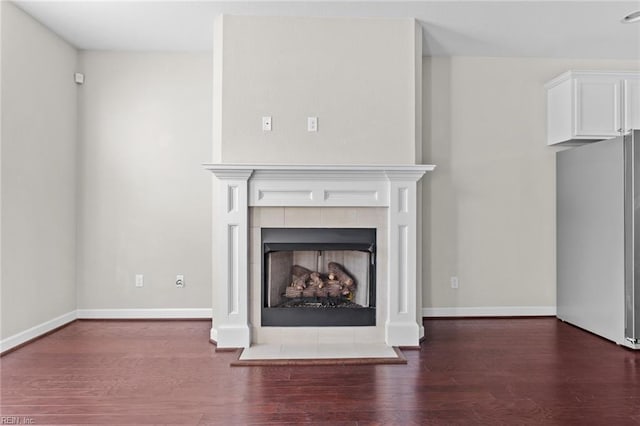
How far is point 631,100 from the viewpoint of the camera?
385 centimetres

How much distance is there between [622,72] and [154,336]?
4706 millimetres

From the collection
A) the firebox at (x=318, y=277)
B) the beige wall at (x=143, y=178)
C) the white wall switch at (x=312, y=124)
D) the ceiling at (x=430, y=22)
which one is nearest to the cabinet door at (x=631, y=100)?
the ceiling at (x=430, y=22)

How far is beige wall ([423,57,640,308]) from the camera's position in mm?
4129

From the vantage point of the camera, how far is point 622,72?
3840mm

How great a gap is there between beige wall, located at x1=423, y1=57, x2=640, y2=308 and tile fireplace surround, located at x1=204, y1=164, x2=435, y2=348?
0.95 metres

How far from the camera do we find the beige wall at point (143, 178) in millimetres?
4039

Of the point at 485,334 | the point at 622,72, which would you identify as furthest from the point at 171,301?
the point at 622,72

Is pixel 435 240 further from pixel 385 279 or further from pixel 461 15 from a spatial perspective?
pixel 461 15

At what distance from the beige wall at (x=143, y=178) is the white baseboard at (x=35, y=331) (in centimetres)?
19

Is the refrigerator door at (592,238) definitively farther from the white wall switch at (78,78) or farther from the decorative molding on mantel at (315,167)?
the white wall switch at (78,78)

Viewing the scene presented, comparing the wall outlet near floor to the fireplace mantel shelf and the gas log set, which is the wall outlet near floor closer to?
the gas log set

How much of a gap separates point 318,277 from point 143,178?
1984 mm

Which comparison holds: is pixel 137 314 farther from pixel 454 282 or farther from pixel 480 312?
pixel 480 312

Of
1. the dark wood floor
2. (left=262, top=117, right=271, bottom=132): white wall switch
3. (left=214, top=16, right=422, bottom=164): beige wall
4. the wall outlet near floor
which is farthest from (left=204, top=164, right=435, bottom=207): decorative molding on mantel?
A: the wall outlet near floor
